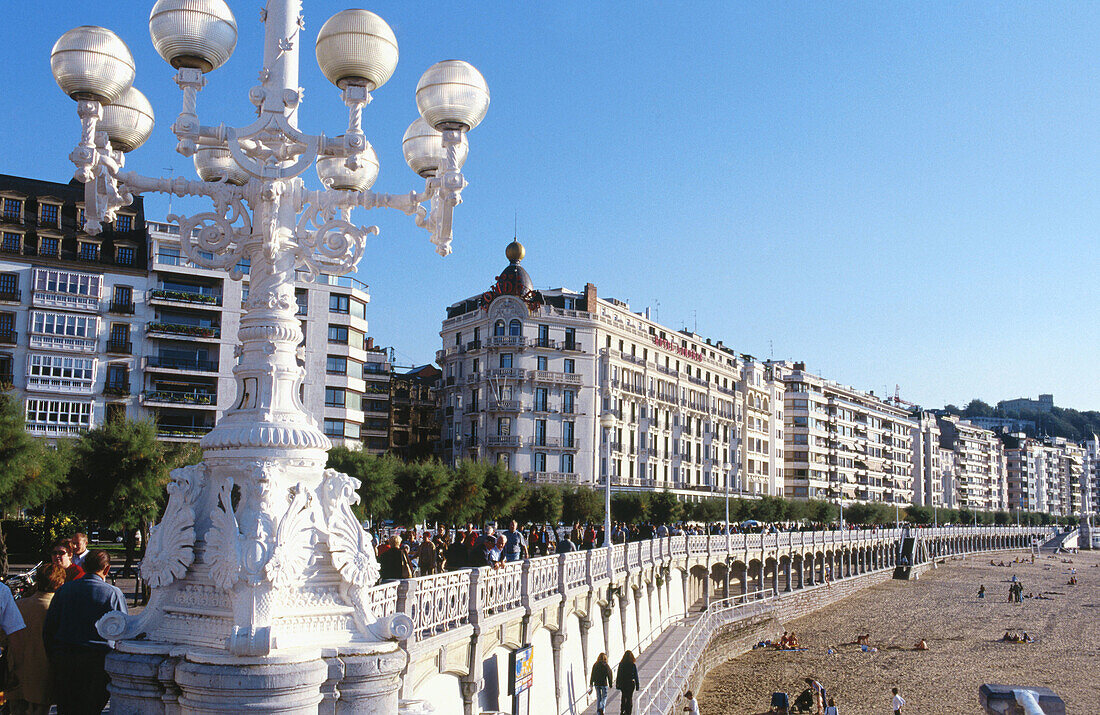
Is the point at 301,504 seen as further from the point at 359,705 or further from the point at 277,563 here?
the point at 359,705

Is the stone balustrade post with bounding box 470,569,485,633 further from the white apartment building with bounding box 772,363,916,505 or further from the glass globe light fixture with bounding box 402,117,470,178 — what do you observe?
the white apartment building with bounding box 772,363,916,505

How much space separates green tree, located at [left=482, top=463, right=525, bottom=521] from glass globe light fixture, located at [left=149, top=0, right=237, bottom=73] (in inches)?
1586

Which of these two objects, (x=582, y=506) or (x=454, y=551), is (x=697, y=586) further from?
(x=454, y=551)

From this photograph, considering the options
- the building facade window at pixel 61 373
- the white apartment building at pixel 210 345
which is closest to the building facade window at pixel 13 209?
the white apartment building at pixel 210 345

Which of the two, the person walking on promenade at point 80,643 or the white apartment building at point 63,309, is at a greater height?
the white apartment building at point 63,309

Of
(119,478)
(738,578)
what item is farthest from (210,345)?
(738,578)

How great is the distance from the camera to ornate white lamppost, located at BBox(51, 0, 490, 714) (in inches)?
241

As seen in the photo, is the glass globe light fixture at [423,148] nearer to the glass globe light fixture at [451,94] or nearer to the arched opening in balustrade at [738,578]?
the glass globe light fixture at [451,94]

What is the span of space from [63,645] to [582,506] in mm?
48978

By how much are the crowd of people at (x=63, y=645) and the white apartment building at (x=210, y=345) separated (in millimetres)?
41242

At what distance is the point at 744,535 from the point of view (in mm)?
48562

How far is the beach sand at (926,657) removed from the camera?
108ft

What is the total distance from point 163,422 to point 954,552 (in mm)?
101884

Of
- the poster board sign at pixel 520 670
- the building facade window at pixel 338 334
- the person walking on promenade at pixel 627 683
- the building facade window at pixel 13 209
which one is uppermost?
the building facade window at pixel 13 209
